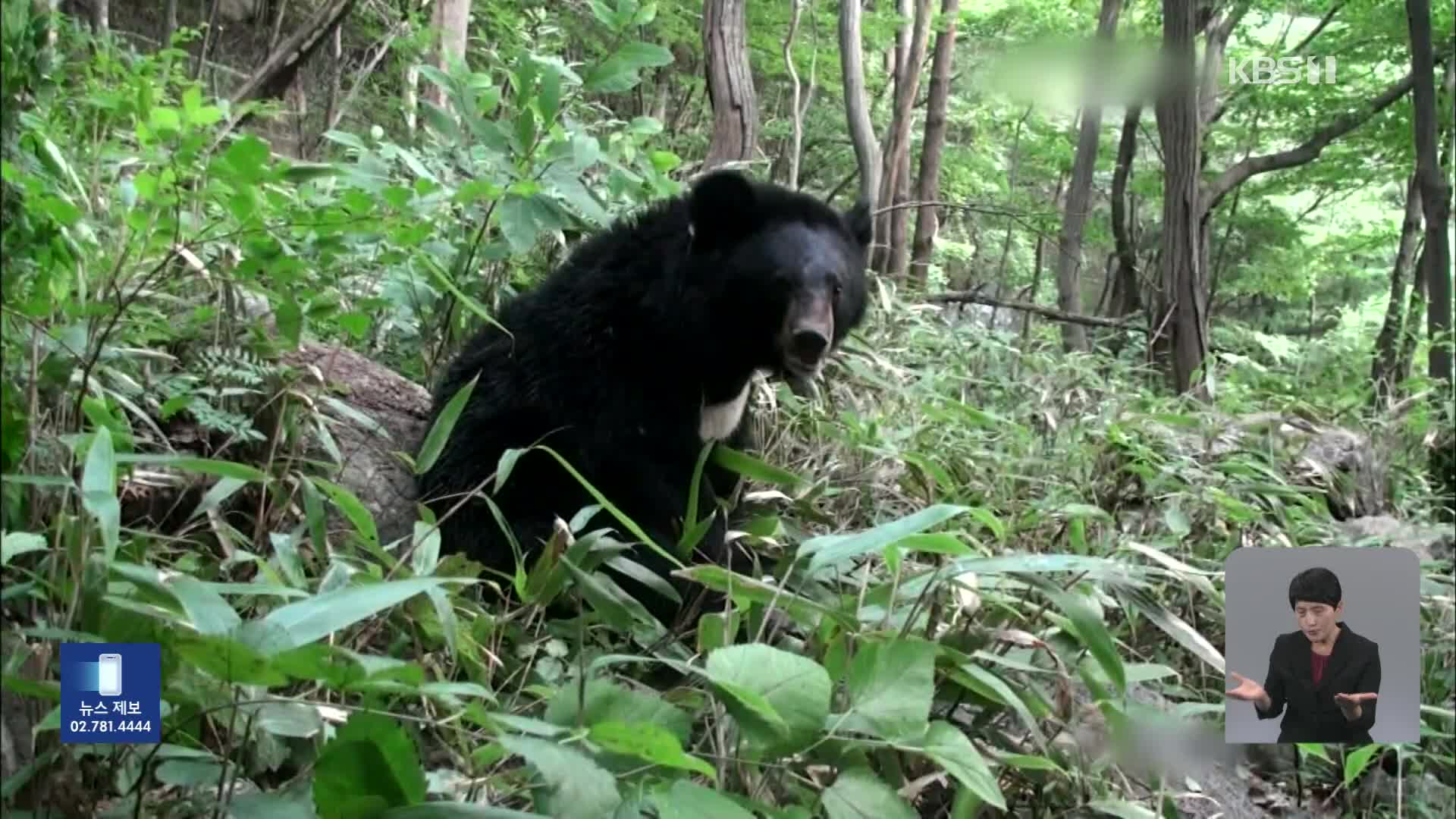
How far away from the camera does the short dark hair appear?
1.60m

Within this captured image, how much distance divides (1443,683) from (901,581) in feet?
4.29

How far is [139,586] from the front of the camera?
1100 mm

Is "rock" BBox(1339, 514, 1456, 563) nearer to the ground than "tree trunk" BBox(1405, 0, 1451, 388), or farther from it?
nearer to the ground

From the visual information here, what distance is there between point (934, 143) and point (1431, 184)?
191cm

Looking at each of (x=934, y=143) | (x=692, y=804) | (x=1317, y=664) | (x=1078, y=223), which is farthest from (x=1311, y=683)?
(x=934, y=143)

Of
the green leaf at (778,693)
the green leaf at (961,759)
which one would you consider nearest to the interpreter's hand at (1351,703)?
the green leaf at (961,759)

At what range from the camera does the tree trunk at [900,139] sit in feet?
15.5

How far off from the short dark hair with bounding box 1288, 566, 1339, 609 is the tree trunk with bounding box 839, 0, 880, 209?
2935 mm

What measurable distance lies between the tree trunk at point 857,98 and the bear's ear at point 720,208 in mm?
1826

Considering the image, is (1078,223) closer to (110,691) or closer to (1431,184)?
(1431,184)

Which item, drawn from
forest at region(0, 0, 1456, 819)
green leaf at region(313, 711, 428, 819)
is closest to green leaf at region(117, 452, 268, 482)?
forest at region(0, 0, 1456, 819)

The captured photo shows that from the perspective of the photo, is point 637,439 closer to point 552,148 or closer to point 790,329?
point 790,329

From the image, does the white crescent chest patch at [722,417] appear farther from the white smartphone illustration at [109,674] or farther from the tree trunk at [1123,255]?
the tree trunk at [1123,255]

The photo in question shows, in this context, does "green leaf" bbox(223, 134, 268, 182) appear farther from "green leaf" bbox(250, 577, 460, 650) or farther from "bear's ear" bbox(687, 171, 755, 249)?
"bear's ear" bbox(687, 171, 755, 249)
